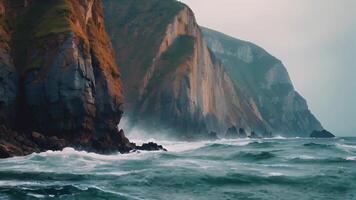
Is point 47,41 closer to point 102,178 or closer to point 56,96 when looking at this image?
point 56,96

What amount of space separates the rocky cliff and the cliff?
152 ft

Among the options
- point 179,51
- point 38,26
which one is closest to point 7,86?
point 38,26

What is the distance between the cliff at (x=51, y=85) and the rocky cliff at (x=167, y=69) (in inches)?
1824

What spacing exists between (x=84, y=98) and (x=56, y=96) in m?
3.10

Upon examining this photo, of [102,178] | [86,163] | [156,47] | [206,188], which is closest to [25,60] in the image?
[86,163]

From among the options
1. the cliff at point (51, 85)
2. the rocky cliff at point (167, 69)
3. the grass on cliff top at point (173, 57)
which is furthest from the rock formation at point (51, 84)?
the grass on cliff top at point (173, 57)

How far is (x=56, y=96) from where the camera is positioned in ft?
162

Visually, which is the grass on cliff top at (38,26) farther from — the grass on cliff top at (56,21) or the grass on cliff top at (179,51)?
the grass on cliff top at (179,51)

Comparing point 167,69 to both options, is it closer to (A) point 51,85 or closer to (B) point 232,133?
(B) point 232,133

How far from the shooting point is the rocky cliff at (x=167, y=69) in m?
108

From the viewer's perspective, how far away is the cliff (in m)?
47.8

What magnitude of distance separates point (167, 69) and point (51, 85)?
67374 mm

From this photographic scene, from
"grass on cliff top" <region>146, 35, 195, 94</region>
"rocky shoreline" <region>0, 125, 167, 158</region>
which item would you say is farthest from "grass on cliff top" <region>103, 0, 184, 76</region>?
"rocky shoreline" <region>0, 125, 167, 158</region>

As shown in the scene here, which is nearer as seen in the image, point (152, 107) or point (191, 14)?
point (152, 107)
